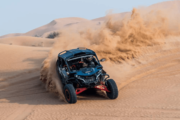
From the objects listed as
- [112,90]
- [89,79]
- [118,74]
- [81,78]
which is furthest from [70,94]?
[118,74]

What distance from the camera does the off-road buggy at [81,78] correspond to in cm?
775

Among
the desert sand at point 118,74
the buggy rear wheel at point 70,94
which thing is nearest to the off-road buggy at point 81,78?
the buggy rear wheel at point 70,94

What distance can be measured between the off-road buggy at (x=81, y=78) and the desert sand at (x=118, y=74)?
40cm

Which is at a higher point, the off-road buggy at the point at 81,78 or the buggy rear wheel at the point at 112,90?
the off-road buggy at the point at 81,78

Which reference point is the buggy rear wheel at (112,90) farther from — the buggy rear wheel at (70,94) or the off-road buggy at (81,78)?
the buggy rear wheel at (70,94)

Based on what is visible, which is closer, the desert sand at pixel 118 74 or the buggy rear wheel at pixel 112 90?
the desert sand at pixel 118 74

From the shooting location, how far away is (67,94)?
7.82m

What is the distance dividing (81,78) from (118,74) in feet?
12.3

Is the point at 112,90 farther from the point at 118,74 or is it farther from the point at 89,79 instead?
the point at 118,74

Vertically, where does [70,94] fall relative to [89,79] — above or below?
below

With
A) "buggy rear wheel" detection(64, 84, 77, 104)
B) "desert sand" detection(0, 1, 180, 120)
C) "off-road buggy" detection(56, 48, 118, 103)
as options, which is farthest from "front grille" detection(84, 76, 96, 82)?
"desert sand" detection(0, 1, 180, 120)

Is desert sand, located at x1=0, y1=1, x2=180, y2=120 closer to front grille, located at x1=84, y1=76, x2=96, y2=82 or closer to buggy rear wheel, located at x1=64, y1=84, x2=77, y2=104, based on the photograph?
buggy rear wheel, located at x1=64, y1=84, x2=77, y2=104

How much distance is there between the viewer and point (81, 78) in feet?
25.7

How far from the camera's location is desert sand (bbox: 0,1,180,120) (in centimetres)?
685
